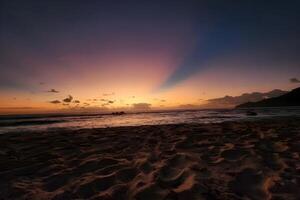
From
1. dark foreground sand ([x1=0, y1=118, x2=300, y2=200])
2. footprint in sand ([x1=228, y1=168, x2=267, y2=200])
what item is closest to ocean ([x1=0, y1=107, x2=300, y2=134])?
dark foreground sand ([x1=0, y1=118, x2=300, y2=200])

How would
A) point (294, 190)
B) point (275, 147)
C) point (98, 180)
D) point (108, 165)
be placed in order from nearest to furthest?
point (294, 190)
point (98, 180)
point (108, 165)
point (275, 147)

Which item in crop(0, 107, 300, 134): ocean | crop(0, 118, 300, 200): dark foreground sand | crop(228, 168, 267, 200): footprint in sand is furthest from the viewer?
crop(0, 107, 300, 134): ocean

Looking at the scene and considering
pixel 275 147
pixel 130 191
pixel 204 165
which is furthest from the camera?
pixel 275 147

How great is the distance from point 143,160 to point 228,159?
2.16 meters

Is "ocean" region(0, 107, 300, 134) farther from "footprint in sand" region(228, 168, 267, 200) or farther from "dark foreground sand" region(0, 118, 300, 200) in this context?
"footprint in sand" region(228, 168, 267, 200)

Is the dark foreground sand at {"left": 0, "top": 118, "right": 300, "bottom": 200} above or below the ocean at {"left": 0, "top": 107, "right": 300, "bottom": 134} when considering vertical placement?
below

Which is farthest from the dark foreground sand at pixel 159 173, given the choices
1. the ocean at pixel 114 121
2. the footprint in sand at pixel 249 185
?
the ocean at pixel 114 121

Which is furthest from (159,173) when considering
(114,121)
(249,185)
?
(114,121)

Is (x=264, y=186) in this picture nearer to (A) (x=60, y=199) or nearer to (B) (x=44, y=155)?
(A) (x=60, y=199)

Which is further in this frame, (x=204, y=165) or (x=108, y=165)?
(x=108, y=165)

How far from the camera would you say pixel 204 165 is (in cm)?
537

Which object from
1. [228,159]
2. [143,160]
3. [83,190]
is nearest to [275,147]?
[228,159]

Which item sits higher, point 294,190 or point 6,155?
point 6,155

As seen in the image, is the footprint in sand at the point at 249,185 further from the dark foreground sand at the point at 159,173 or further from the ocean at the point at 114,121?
the ocean at the point at 114,121
